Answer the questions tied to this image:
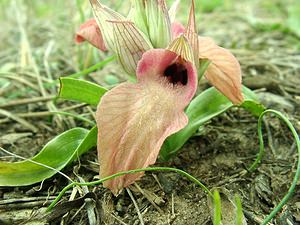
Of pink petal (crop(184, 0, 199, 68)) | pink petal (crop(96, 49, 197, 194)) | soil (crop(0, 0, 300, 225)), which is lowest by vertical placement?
soil (crop(0, 0, 300, 225))

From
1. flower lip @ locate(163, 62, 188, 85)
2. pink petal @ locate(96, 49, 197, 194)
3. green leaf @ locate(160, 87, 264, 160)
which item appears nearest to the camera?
pink petal @ locate(96, 49, 197, 194)

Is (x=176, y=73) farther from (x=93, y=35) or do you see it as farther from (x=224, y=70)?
(x=93, y=35)

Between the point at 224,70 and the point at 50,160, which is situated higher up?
the point at 224,70

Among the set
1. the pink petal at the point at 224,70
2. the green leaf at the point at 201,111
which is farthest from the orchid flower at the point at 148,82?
the green leaf at the point at 201,111

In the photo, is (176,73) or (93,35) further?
(93,35)

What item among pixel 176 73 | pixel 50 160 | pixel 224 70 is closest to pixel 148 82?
pixel 176 73

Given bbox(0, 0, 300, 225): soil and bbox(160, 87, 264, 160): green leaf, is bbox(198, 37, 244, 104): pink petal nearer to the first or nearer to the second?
bbox(160, 87, 264, 160): green leaf

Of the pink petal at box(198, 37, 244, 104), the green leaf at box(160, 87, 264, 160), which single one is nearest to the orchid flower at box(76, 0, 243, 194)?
the pink petal at box(198, 37, 244, 104)
